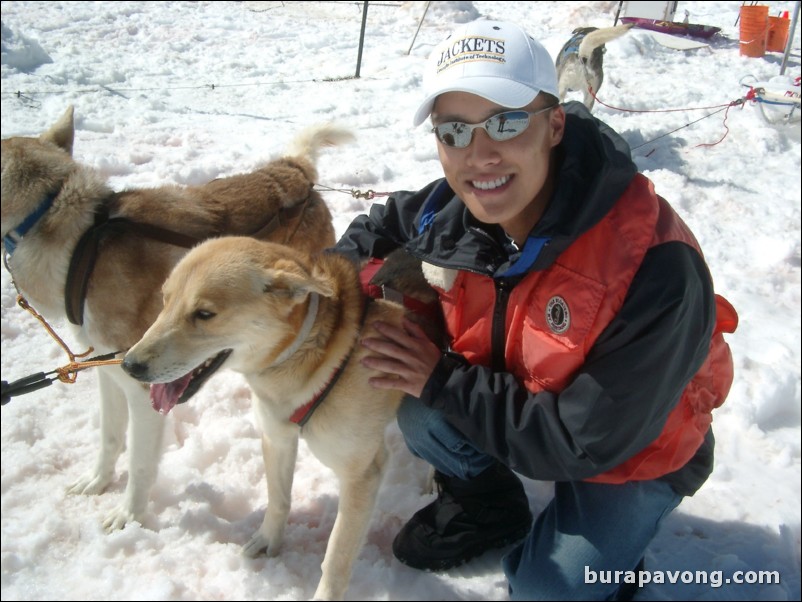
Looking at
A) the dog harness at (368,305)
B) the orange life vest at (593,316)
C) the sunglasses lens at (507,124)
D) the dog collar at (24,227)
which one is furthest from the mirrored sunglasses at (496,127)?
the dog collar at (24,227)

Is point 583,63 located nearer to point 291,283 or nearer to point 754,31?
point 754,31

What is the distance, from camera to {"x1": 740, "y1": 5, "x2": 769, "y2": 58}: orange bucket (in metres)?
8.53

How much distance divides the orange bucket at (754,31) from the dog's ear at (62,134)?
973 centimetres

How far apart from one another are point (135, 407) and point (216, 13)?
3.46 metres

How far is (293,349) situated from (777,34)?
34.9 ft

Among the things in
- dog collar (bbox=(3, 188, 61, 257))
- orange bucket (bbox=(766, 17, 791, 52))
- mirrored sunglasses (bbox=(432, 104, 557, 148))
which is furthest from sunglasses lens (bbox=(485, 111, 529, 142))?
orange bucket (bbox=(766, 17, 791, 52))

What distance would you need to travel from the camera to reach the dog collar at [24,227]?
184 centimetres

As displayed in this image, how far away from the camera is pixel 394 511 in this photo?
7.11 ft

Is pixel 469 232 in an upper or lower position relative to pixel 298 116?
upper

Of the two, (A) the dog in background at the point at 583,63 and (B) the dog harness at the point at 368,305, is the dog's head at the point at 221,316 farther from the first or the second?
(A) the dog in background at the point at 583,63

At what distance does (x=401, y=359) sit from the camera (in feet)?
5.51

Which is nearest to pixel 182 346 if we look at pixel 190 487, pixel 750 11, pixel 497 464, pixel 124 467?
pixel 190 487

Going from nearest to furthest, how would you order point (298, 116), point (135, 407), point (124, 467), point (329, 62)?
point (135, 407) < point (124, 467) < point (298, 116) < point (329, 62)

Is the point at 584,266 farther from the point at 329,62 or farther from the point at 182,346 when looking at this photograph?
the point at 329,62
